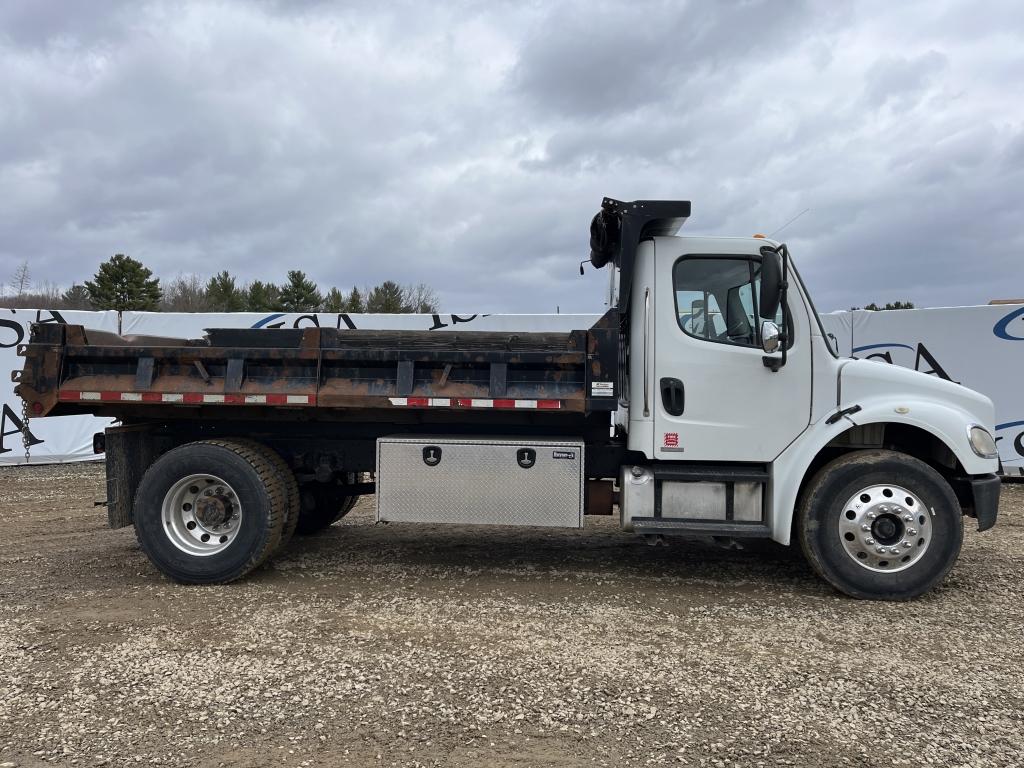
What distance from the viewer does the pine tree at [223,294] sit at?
152ft

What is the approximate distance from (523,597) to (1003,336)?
9.55 meters

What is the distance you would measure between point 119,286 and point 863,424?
43.5 metres

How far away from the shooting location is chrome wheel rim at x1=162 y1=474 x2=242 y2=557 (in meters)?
5.19

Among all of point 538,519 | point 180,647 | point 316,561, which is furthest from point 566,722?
point 316,561

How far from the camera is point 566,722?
3.10 metres


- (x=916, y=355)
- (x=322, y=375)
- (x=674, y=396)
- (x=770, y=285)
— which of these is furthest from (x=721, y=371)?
(x=916, y=355)

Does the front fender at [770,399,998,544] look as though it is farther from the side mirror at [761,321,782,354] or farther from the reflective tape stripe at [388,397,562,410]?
the reflective tape stripe at [388,397,562,410]

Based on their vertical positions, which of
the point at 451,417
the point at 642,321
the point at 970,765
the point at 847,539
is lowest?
the point at 970,765

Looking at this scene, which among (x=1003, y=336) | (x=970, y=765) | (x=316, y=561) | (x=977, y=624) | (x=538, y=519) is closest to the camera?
(x=970, y=765)

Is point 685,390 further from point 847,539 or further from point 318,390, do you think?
point 318,390

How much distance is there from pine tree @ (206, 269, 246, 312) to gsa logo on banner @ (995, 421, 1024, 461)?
43.5 meters

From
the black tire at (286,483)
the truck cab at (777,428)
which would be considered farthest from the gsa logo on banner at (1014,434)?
the black tire at (286,483)

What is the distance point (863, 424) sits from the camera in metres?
4.77

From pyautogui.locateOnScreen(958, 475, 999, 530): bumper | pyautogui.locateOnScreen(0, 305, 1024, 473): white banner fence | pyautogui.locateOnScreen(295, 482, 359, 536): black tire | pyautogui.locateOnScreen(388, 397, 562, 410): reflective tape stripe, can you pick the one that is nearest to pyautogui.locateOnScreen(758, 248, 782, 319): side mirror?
pyautogui.locateOnScreen(388, 397, 562, 410): reflective tape stripe
